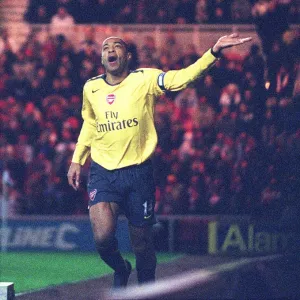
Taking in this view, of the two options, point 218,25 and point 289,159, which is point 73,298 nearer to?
point 289,159

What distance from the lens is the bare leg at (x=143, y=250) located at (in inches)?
282

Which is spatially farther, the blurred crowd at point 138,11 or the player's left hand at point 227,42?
the blurred crowd at point 138,11

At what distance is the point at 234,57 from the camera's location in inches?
639

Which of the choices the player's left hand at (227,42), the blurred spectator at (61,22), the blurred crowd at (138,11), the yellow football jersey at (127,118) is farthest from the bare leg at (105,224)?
the blurred spectator at (61,22)

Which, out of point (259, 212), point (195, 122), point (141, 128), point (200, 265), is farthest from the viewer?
point (195, 122)

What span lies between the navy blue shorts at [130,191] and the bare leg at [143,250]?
6cm

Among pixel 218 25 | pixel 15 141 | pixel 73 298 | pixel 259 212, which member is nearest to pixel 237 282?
pixel 73 298

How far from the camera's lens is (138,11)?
60.1ft

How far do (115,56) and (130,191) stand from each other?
3.31ft

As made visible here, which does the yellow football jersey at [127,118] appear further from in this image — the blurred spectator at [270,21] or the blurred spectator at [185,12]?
the blurred spectator at [185,12]

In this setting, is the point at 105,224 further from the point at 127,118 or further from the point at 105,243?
the point at 127,118

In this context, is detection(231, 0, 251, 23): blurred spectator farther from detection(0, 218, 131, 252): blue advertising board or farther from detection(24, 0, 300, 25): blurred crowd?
detection(0, 218, 131, 252): blue advertising board

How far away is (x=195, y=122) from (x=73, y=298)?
7.09 meters

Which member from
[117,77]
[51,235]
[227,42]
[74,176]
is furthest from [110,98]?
[51,235]
